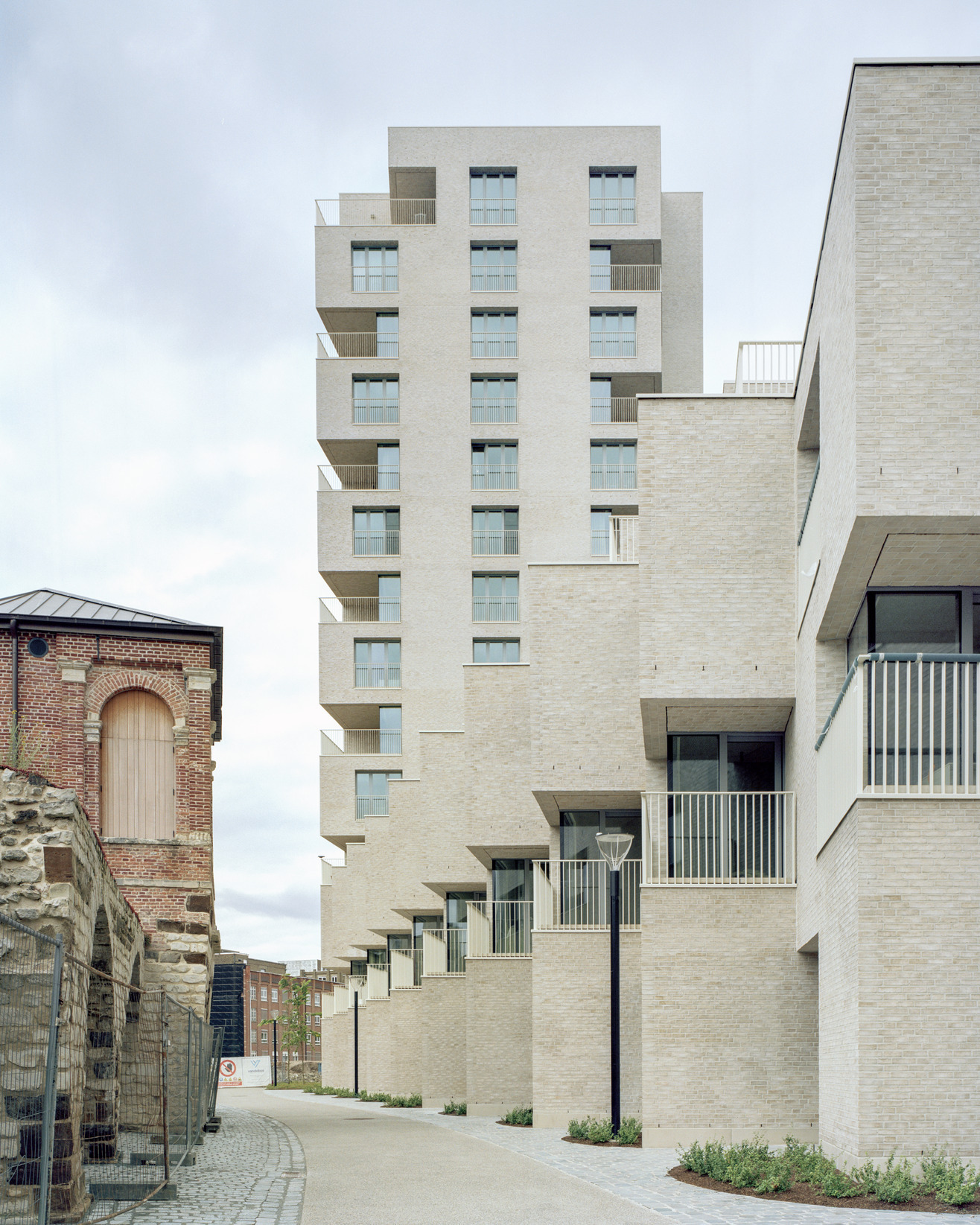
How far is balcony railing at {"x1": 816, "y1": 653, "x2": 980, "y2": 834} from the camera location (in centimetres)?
1306

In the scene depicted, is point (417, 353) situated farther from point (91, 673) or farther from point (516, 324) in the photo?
point (91, 673)

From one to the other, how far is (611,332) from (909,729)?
3722 centimetres

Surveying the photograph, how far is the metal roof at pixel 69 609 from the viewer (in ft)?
87.4

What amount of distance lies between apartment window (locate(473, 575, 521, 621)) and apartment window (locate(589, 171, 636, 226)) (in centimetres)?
1294

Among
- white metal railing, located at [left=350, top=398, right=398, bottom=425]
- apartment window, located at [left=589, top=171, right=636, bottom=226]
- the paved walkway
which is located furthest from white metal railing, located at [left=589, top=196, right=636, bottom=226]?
the paved walkway

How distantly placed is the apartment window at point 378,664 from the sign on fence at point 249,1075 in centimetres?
3266

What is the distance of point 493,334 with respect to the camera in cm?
4931

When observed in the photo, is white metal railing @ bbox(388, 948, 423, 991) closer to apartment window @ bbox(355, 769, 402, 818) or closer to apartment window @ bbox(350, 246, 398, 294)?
apartment window @ bbox(355, 769, 402, 818)

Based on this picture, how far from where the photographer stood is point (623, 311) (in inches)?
1937

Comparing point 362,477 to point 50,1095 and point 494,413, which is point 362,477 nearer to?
point 494,413

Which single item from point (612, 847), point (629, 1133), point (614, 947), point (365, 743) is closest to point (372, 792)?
point (365, 743)

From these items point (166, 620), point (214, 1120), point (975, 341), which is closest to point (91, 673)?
point (166, 620)

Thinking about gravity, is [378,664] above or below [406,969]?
above

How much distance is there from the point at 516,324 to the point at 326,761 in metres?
16.6
